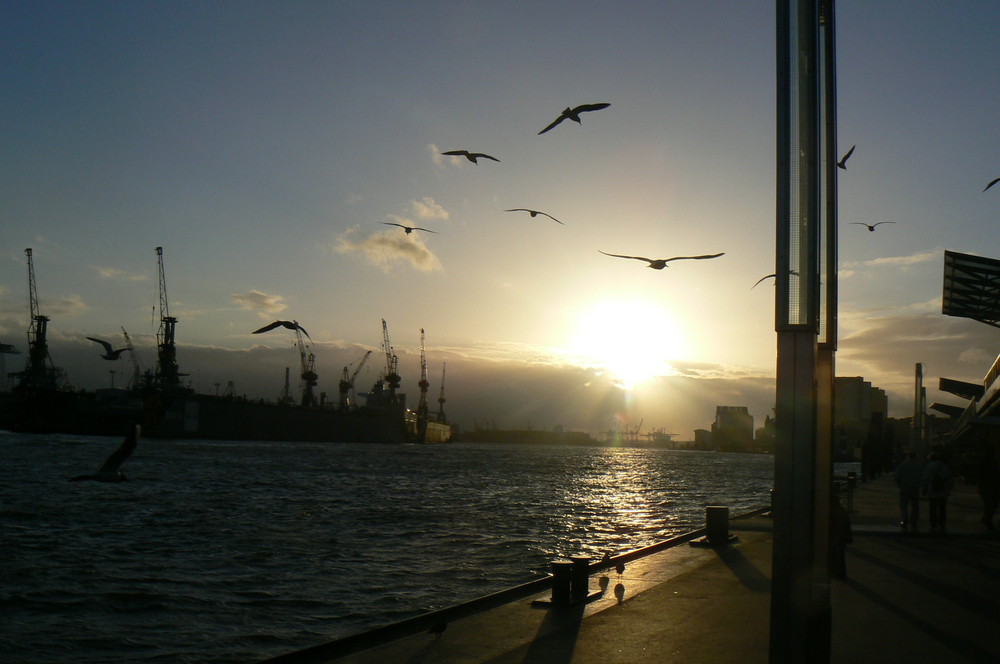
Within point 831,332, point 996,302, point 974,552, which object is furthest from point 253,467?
point 831,332

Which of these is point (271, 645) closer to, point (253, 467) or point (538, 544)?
point (538, 544)

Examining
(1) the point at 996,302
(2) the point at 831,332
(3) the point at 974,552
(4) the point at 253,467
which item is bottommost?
(4) the point at 253,467

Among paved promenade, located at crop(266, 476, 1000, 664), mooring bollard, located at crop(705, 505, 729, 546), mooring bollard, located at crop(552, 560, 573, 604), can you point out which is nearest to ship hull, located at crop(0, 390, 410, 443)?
mooring bollard, located at crop(705, 505, 729, 546)

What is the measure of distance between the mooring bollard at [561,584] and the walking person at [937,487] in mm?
9937

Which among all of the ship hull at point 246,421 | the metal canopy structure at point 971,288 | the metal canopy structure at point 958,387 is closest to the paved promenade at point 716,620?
the metal canopy structure at point 971,288

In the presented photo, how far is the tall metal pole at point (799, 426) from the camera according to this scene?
5758 mm

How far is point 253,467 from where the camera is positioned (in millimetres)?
63250

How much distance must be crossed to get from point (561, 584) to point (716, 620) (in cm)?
184

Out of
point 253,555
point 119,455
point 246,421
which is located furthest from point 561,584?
point 246,421

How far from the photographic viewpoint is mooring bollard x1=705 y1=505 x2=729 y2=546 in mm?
14992

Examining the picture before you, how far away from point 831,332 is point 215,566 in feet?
52.8

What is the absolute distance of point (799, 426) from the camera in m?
5.77

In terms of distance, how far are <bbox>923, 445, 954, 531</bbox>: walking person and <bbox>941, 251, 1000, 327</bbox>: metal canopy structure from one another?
11670 mm

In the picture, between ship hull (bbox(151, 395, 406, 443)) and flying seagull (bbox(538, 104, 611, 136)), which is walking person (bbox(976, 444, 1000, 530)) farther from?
ship hull (bbox(151, 395, 406, 443))
